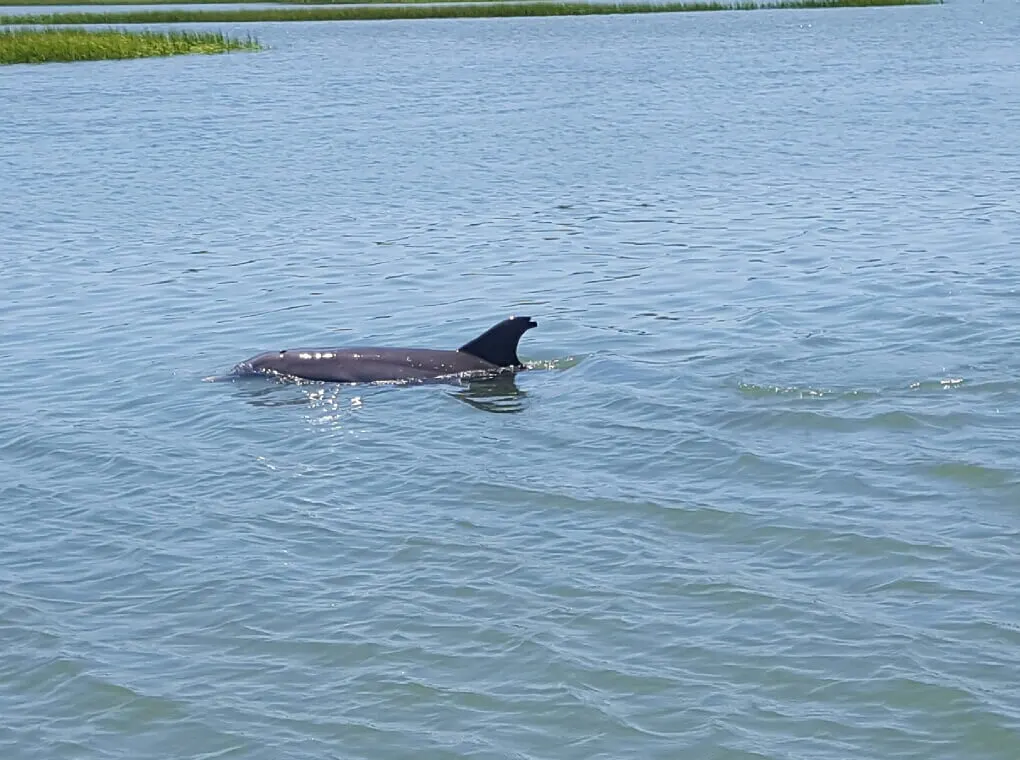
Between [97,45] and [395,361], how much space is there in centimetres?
5342

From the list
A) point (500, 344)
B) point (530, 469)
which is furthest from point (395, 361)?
point (530, 469)

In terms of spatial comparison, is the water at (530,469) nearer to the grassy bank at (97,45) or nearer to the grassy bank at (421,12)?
the grassy bank at (97,45)

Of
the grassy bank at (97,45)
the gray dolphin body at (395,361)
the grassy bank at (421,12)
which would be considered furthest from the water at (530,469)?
the grassy bank at (421,12)

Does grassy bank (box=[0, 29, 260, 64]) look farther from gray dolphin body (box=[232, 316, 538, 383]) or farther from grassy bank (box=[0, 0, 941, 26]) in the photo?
gray dolphin body (box=[232, 316, 538, 383])

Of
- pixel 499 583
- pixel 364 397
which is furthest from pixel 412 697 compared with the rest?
pixel 364 397

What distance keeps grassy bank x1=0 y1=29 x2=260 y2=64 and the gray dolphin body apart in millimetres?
51472

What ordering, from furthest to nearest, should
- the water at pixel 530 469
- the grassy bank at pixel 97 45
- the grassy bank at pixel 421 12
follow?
the grassy bank at pixel 421 12 → the grassy bank at pixel 97 45 → the water at pixel 530 469

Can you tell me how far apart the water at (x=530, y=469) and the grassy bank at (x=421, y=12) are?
55.4m

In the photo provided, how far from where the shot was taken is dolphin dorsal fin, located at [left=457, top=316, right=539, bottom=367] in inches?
664

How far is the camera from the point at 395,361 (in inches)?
680

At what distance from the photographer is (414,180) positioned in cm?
3303

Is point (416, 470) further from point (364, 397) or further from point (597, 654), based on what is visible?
point (597, 654)

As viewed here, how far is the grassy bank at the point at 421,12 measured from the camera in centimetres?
8656

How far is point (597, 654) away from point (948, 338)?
9.04 metres
